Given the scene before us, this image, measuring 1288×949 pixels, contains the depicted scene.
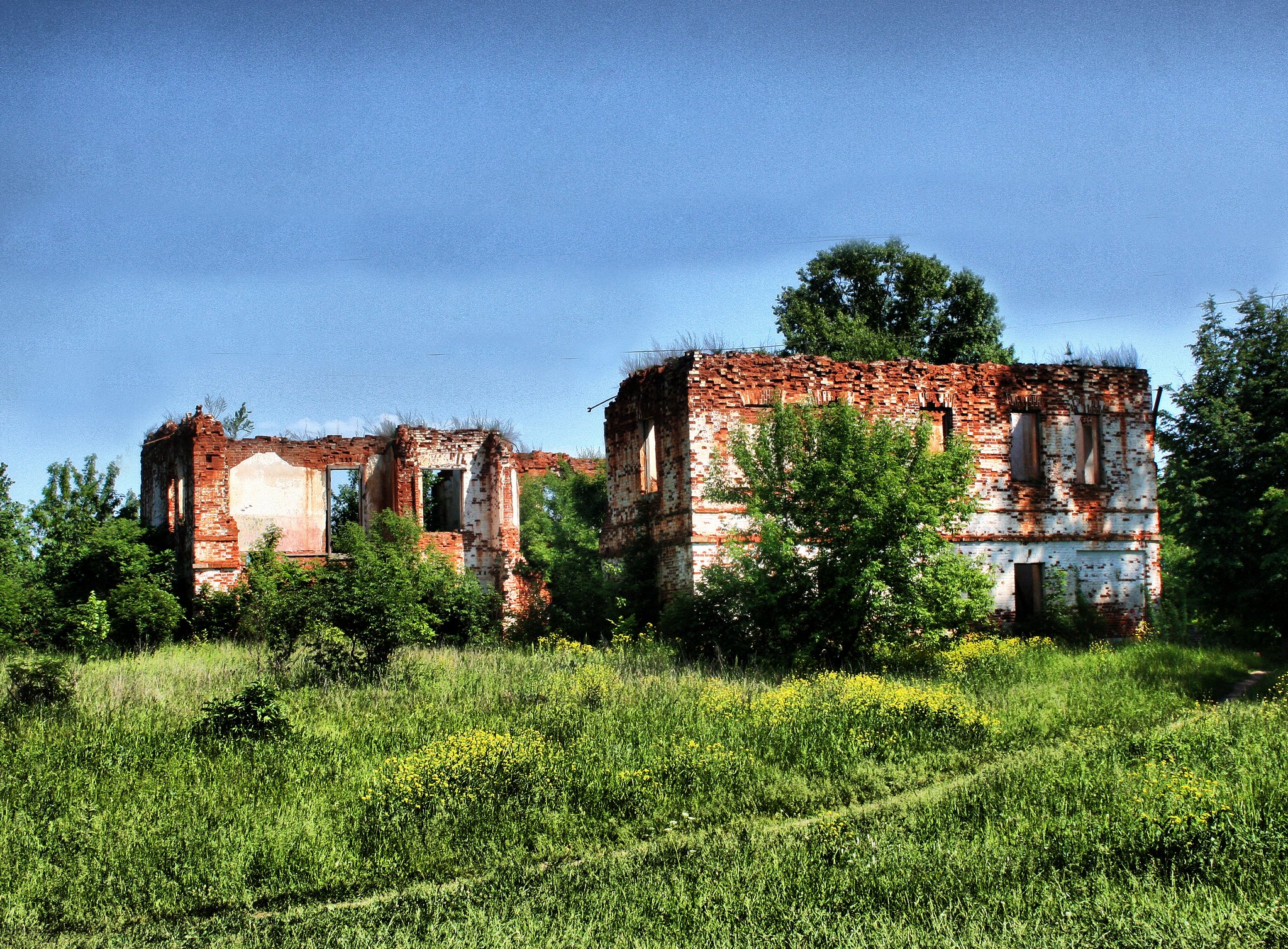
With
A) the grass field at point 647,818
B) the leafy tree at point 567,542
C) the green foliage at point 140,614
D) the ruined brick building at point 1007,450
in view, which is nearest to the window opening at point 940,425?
the ruined brick building at point 1007,450

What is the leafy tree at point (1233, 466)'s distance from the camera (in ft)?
62.1

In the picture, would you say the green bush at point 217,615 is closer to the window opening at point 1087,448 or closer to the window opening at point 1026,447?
the window opening at point 1026,447

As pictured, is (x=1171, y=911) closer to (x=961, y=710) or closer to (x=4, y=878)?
(x=961, y=710)

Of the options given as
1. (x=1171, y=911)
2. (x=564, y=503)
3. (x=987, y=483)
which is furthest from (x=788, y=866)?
(x=564, y=503)

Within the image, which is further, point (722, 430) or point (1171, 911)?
point (722, 430)

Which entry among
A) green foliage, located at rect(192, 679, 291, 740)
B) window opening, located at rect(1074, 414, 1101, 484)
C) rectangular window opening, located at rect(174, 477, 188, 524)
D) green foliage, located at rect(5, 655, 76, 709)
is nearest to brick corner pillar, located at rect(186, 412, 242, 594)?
rectangular window opening, located at rect(174, 477, 188, 524)

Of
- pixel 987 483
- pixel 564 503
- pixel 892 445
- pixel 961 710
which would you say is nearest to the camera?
pixel 961 710

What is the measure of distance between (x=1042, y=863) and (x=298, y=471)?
77.5 feet

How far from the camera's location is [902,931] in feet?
20.3

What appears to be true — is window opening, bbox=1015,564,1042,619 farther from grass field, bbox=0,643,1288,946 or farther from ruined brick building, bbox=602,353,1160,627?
grass field, bbox=0,643,1288,946

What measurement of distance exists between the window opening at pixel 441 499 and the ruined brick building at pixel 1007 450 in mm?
8371

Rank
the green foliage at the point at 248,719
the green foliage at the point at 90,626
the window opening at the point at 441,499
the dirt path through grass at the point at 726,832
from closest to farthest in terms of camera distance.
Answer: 1. the dirt path through grass at the point at 726,832
2. the green foliage at the point at 248,719
3. the green foliage at the point at 90,626
4. the window opening at the point at 441,499

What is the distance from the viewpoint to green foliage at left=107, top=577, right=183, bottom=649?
22406 mm

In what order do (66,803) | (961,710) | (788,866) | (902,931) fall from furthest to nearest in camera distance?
1. (961,710)
2. (66,803)
3. (788,866)
4. (902,931)
